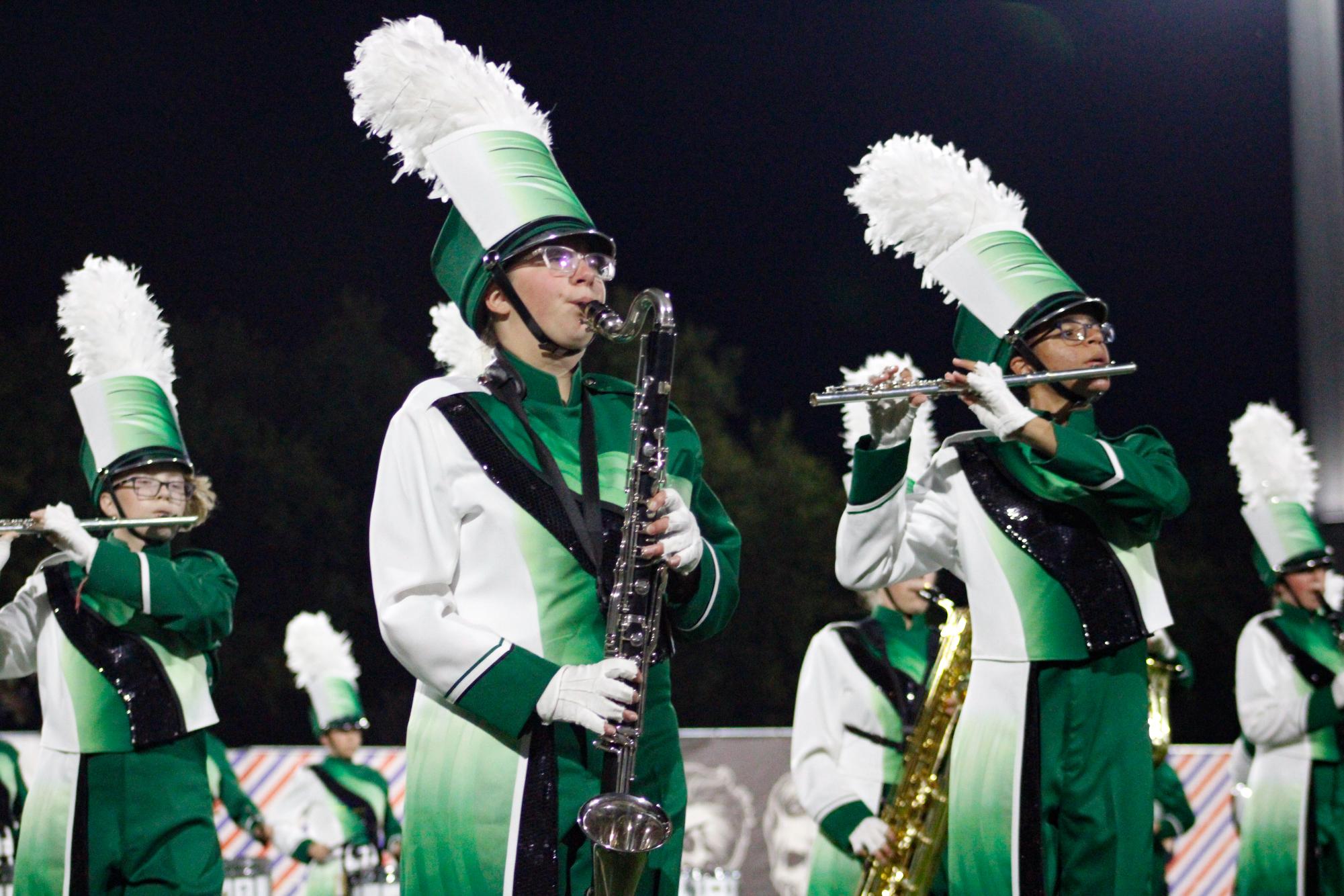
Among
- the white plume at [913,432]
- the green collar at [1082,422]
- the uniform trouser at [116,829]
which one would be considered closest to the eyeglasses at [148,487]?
the uniform trouser at [116,829]

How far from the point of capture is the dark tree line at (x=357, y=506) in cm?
1770

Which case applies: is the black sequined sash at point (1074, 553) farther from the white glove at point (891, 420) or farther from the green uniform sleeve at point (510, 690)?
the green uniform sleeve at point (510, 690)

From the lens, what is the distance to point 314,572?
→ 61.3ft

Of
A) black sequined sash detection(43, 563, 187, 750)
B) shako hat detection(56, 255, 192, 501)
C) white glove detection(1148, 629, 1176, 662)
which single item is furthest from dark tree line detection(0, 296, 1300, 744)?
black sequined sash detection(43, 563, 187, 750)

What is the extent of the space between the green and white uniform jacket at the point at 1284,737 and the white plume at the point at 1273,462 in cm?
65

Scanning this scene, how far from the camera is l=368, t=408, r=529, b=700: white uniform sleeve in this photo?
292 centimetres

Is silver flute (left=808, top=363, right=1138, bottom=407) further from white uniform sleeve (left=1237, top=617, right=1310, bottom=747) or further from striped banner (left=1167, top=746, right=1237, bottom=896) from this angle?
striped banner (left=1167, top=746, right=1237, bottom=896)

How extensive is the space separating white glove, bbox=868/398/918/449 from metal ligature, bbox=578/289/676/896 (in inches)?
47.0

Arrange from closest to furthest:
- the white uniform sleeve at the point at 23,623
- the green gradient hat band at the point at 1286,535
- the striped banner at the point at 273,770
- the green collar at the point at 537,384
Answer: the green collar at the point at 537,384
the white uniform sleeve at the point at 23,623
the green gradient hat band at the point at 1286,535
the striped banner at the point at 273,770

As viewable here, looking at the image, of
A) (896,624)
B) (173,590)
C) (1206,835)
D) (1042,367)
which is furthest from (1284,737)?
(173,590)

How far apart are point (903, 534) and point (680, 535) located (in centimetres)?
161

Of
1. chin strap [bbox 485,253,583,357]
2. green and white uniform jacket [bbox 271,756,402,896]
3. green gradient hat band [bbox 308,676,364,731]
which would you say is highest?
chin strap [bbox 485,253,583,357]

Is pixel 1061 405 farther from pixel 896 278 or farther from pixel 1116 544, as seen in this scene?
pixel 896 278

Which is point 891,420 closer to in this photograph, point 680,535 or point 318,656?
point 680,535
